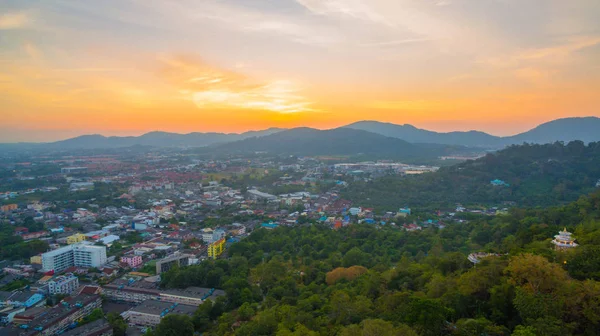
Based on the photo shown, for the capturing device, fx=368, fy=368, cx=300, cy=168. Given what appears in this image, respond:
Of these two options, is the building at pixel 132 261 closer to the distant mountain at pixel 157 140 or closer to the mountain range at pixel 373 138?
the mountain range at pixel 373 138

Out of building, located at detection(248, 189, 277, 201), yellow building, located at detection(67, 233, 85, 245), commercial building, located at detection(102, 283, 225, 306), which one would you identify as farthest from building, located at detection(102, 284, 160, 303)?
building, located at detection(248, 189, 277, 201)

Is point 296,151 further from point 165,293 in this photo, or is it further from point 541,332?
point 541,332

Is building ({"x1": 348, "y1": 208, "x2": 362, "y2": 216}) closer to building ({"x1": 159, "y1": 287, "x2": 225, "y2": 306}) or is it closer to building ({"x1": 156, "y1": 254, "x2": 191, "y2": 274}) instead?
building ({"x1": 156, "y1": 254, "x2": 191, "y2": 274})

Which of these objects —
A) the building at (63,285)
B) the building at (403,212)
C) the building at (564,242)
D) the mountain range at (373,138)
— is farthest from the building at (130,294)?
the mountain range at (373,138)

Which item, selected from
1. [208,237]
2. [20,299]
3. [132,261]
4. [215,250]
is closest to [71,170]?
[208,237]

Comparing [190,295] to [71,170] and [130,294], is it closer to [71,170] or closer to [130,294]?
[130,294]
